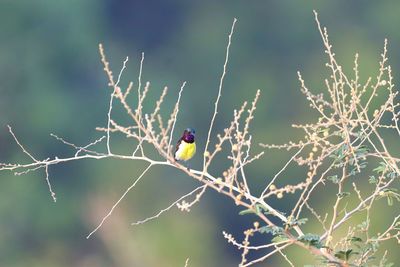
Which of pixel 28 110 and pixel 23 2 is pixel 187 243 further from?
pixel 23 2

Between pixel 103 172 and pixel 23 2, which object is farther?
pixel 23 2

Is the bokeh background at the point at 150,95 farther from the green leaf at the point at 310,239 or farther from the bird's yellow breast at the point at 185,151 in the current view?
the green leaf at the point at 310,239

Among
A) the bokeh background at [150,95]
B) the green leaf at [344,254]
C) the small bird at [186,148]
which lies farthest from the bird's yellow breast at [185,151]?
the bokeh background at [150,95]

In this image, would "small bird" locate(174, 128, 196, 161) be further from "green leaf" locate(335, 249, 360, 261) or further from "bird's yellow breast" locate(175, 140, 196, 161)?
"green leaf" locate(335, 249, 360, 261)

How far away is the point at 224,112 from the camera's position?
27.2m

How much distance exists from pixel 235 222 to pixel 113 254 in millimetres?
2506

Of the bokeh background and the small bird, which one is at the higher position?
the small bird

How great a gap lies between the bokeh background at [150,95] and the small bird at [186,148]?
13.8m

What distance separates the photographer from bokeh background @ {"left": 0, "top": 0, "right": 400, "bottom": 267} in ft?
80.8

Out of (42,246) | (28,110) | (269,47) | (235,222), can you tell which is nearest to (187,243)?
(235,222)

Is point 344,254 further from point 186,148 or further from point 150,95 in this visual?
point 150,95

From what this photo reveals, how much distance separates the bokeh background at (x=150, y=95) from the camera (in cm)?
2464

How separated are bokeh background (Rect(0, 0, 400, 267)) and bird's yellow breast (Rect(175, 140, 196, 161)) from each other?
13935mm

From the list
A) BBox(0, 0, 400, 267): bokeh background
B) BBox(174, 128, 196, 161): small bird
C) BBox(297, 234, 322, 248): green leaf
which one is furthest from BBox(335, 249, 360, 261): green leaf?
BBox(0, 0, 400, 267): bokeh background
